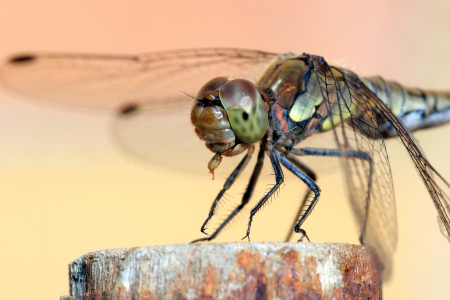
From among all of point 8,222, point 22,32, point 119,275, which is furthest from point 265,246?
point 22,32

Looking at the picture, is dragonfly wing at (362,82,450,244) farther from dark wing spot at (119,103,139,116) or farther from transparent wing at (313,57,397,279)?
dark wing spot at (119,103,139,116)

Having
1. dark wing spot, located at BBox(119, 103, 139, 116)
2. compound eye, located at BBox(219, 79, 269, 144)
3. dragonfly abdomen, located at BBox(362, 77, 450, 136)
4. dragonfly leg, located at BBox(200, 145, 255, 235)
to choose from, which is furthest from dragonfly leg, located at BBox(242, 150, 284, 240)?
dark wing spot, located at BBox(119, 103, 139, 116)

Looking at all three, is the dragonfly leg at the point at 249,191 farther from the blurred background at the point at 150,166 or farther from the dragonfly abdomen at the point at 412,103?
the dragonfly abdomen at the point at 412,103

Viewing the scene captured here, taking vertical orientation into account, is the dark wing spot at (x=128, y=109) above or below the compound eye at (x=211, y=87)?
above

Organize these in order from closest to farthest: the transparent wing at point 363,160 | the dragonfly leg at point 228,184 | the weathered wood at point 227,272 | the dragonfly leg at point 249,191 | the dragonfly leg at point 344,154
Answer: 1. the weathered wood at point 227,272
2. the transparent wing at point 363,160
3. the dragonfly leg at point 344,154
4. the dragonfly leg at point 228,184
5. the dragonfly leg at point 249,191

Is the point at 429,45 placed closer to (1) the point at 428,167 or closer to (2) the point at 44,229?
(1) the point at 428,167

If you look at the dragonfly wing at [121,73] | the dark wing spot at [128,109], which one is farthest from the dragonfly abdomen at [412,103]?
the dark wing spot at [128,109]

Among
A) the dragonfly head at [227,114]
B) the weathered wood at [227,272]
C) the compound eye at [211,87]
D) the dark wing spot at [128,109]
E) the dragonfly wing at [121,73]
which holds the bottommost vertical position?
the weathered wood at [227,272]
